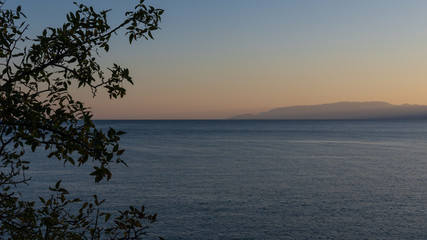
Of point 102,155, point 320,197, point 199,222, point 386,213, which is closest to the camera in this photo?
point 102,155

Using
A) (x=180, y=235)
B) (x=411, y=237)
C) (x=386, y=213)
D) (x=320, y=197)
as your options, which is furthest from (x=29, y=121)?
(x=320, y=197)

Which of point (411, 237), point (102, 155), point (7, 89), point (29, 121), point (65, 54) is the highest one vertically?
point (65, 54)

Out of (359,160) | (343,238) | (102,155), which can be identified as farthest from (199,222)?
(359,160)

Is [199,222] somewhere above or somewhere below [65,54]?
below

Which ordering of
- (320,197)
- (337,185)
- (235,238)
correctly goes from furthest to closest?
(337,185) → (320,197) → (235,238)

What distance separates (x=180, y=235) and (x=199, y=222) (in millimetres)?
2326

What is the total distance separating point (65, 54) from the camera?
5582 mm

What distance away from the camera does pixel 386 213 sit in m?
27.2

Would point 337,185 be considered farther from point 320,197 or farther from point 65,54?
point 65,54

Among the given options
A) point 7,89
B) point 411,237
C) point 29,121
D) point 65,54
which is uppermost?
point 65,54

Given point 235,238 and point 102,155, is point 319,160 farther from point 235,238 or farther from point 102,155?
point 102,155

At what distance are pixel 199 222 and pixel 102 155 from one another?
66.1 feet

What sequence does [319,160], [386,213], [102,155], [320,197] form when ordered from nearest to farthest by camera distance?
[102,155] → [386,213] → [320,197] → [319,160]

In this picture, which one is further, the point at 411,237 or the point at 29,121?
the point at 411,237
